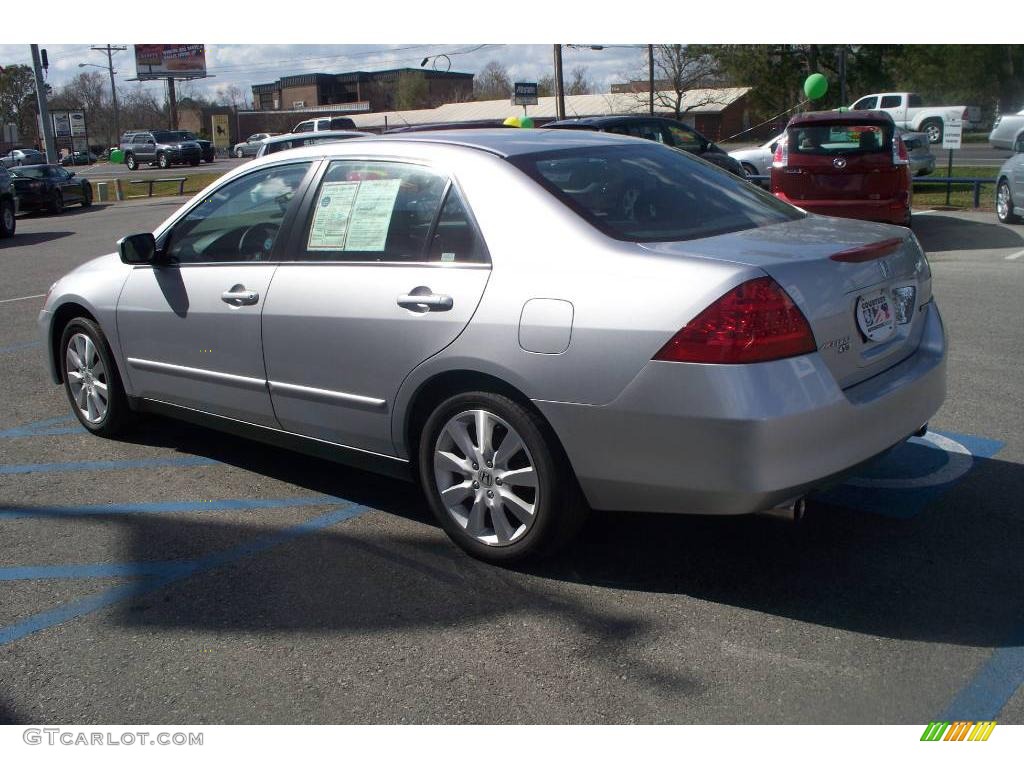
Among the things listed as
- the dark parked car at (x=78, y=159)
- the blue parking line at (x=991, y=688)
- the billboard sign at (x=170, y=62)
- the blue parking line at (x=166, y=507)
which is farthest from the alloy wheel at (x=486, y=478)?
the billboard sign at (x=170, y=62)

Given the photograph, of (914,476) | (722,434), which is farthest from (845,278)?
(914,476)

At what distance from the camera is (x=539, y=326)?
12.3 feet

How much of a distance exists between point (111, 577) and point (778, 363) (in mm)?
2671

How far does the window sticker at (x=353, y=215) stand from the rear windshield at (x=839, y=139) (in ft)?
29.5

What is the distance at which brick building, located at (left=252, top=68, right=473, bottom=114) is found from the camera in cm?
9381

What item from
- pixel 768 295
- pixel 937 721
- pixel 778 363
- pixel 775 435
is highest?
pixel 768 295

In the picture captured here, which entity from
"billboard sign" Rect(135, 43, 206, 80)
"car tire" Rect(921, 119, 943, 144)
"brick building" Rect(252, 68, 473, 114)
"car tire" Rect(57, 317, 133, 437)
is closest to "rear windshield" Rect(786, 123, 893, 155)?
"car tire" Rect(57, 317, 133, 437)

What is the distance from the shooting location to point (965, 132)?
4881cm

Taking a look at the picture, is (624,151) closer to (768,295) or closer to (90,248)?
(768,295)

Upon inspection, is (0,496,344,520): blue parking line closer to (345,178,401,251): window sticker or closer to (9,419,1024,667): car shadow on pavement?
(9,419,1024,667): car shadow on pavement

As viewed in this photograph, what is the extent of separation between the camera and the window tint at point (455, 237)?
4.09 metres

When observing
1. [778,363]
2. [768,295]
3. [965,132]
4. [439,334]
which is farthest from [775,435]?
[965,132]

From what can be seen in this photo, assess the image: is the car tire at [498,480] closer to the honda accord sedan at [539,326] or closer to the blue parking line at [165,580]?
the honda accord sedan at [539,326]

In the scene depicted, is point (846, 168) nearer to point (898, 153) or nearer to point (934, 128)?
point (898, 153)
